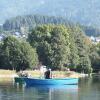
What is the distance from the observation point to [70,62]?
146 meters

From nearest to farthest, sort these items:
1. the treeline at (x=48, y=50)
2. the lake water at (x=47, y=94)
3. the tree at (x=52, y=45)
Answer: the lake water at (x=47, y=94) < the treeline at (x=48, y=50) < the tree at (x=52, y=45)

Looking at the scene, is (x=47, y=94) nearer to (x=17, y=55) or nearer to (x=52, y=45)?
(x=17, y=55)

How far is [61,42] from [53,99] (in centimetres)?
7970

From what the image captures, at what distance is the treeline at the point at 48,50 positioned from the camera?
5010 inches

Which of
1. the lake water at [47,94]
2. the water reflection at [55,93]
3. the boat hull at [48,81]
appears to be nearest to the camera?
the lake water at [47,94]

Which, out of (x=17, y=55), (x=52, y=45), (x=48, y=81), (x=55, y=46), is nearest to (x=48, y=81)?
(x=48, y=81)

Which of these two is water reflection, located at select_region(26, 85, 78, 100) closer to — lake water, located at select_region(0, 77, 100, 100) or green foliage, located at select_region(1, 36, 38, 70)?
lake water, located at select_region(0, 77, 100, 100)

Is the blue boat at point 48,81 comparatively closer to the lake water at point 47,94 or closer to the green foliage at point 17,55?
the lake water at point 47,94

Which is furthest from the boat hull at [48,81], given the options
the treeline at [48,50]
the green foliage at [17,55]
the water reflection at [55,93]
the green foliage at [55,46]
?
the green foliage at [55,46]

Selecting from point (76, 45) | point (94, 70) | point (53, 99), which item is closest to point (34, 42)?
point (76, 45)

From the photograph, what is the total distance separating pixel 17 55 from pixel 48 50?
11.4 meters

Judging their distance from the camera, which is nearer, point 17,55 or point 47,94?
point 47,94

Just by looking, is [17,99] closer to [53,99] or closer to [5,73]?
[53,99]

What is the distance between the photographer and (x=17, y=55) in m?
127
